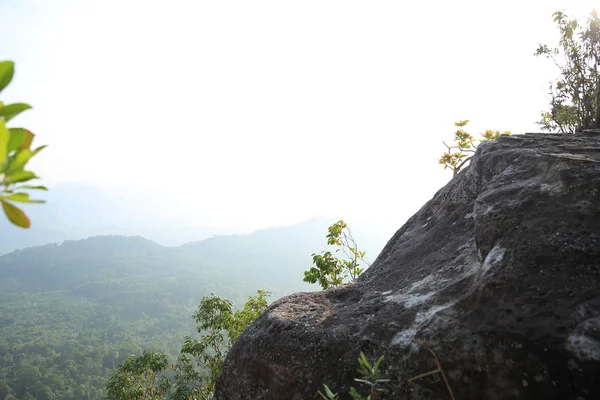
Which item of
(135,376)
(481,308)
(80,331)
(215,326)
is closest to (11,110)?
(481,308)

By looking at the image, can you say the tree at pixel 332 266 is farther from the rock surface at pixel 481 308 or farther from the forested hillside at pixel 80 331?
the forested hillside at pixel 80 331

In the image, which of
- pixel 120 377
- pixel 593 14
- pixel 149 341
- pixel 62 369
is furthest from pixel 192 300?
pixel 593 14

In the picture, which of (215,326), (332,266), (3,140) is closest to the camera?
(3,140)

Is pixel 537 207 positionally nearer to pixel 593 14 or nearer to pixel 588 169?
pixel 588 169

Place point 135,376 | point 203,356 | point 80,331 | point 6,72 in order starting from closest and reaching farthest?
point 6,72
point 203,356
point 135,376
point 80,331

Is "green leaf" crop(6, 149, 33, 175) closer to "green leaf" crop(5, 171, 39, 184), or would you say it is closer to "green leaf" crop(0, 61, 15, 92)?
"green leaf" crop(5, 171, 39, 184)

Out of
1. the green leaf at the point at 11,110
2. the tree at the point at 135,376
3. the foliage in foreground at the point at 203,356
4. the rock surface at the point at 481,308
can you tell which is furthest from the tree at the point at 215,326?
the green leaf at the point at 11,110

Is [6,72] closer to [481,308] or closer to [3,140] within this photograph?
[3,140]

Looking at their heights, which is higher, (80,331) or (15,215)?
(15,215)

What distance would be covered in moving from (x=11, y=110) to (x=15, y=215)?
0.36 meters

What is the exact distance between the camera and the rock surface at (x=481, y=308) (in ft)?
7.65

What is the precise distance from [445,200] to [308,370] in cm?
339

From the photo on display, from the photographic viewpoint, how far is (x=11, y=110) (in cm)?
122

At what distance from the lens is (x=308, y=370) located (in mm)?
3477
